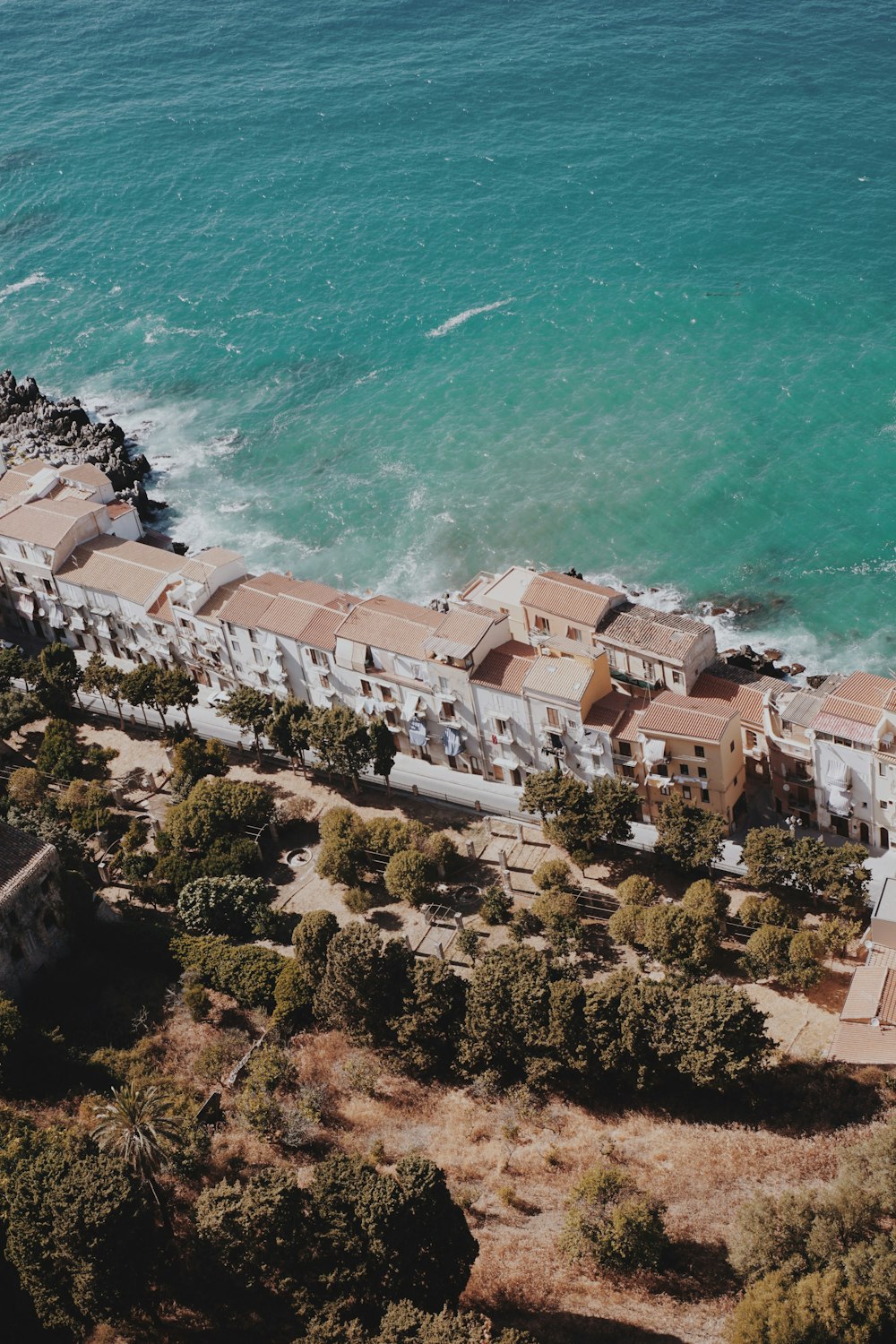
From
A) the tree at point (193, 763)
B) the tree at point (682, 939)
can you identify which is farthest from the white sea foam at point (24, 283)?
the tree at point (682, 939)

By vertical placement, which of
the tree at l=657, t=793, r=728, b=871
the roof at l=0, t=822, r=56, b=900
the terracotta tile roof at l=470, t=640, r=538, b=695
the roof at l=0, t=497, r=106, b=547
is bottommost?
the tree at l=657, t=793, r=728, b=871

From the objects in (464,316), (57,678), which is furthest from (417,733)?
(464,316)

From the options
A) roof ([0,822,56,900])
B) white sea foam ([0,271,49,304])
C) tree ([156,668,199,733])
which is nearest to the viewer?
roof ([0,822,56,900])

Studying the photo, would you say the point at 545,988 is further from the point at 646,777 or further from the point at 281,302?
the point at 281,302

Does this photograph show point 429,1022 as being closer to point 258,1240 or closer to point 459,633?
point 258,1240

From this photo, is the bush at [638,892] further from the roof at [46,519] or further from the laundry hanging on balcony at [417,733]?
the roof at [46,519]

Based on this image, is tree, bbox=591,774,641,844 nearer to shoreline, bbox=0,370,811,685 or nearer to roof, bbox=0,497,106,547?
shoreline, bbox=0,370,811,685

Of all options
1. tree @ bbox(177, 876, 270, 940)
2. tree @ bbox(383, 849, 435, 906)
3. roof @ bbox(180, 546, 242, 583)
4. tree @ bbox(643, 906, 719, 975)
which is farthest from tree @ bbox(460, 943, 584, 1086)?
roof @ bbox(180, 546, 242, 583)
